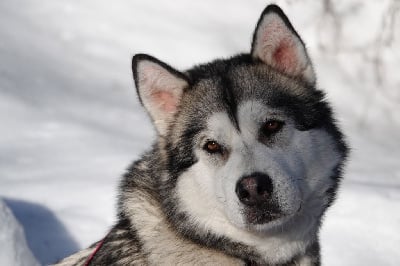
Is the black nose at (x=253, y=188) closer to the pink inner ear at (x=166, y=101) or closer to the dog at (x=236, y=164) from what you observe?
the dog at (x=236, y=164)

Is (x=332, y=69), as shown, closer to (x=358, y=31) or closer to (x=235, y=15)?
(x=358, y=31)

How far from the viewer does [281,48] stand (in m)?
3.43

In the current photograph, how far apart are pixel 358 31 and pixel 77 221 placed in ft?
14.5

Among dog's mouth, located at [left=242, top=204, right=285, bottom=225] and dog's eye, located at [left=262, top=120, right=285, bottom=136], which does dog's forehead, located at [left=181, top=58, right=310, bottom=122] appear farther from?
dog's mouth, located at [left=242, top=204, right=285, bottom=225]

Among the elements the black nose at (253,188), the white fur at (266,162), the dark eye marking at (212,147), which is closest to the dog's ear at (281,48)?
the white fur at (266,162)

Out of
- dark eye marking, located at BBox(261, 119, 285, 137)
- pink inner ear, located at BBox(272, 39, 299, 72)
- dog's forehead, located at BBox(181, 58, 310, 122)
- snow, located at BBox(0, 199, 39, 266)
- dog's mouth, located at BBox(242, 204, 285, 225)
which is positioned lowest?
snow, located at BBox(0, 199, 39, 266)

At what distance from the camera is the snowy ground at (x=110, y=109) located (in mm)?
5238

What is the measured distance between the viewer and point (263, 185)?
2.98 m

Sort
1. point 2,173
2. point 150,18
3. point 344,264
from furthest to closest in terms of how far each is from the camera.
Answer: point 150,18 < point 2,173 < point 344,264

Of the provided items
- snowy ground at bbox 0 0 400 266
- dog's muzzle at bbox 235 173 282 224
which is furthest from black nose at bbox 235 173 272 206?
snowy ground at bbox 0 0 400 266

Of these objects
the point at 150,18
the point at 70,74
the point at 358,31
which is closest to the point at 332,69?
the point at 358,31

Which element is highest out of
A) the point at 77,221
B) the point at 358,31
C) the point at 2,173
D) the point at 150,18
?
the point at 150,18

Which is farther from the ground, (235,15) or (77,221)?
(235,15)

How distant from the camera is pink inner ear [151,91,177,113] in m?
3.42
